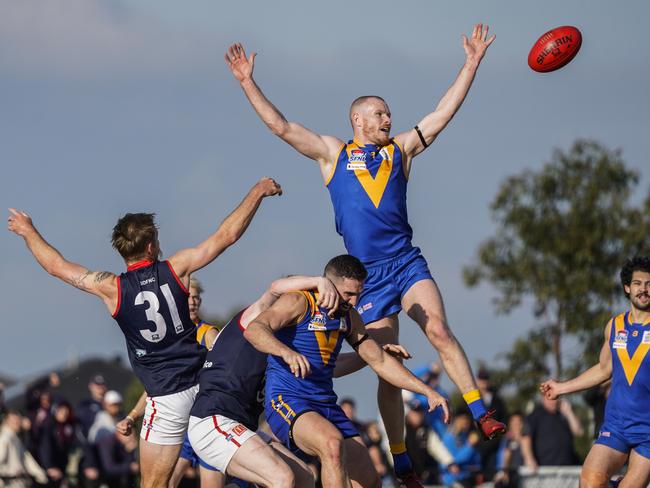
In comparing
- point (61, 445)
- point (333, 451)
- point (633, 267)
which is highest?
point (633, 267)

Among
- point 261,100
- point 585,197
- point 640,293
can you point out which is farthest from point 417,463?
point 585,197

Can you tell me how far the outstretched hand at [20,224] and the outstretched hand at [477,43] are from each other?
4.62 metres

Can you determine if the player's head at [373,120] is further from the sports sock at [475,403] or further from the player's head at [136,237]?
the sports sock at [475,403]

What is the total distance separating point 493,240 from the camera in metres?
41.9

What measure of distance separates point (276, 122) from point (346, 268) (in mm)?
2161

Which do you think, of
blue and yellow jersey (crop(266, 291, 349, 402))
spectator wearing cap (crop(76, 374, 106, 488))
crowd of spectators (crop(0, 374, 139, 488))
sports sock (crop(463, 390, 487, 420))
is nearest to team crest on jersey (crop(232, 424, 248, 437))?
blue and yellow jersey (crop(266, 291, 349, 402))

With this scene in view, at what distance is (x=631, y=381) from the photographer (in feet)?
41.0

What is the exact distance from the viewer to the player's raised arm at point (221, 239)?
11109 mm

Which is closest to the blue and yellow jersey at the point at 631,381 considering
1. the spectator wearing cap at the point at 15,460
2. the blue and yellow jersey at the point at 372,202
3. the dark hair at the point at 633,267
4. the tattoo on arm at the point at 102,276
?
the dark hair at the point at 633,267

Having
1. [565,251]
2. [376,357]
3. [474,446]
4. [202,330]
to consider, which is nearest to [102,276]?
[202,330]

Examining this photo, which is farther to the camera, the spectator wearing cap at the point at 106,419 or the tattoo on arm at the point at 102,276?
the spectator wearing cap at the point at 106,419

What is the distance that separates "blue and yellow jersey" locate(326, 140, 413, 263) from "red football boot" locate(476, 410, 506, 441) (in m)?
1.89

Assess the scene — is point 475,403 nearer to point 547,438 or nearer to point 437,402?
point 437,402

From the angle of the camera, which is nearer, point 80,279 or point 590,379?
point 80,279
